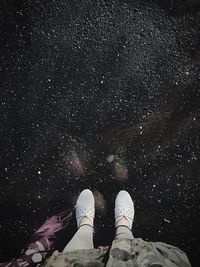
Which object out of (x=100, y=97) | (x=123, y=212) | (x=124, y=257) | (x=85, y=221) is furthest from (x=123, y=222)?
(x=100, y=97)

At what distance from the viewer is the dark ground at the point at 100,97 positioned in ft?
8.73

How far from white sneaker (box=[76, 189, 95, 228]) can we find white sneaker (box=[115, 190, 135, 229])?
0.22 metres

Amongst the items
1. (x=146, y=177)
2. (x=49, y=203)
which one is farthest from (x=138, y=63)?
(x=49, y=203)

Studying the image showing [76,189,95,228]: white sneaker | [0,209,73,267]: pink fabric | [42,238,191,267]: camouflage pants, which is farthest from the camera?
[76,189,95,228]: white sneaker

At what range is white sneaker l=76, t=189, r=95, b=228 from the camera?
262cm

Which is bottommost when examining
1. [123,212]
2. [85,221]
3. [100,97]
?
[85,221]

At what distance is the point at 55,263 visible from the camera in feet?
6.67

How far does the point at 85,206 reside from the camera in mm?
2602

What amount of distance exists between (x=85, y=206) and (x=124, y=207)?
0.34 meters

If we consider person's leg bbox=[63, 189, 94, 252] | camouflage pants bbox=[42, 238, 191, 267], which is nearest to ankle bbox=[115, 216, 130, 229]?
person's leg bbox=[63, 189, 94, 252]

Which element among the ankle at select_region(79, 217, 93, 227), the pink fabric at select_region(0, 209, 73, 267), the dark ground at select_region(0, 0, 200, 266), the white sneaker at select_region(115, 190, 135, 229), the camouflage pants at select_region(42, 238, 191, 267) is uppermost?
the dark ground at select_region(0, 0, 200, 266)

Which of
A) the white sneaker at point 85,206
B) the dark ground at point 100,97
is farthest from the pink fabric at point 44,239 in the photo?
the dark ground at point 100,97

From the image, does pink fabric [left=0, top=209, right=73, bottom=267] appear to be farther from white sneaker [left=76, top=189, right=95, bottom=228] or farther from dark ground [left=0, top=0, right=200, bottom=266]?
dark ground [left=0, top=0, right=200, bottom=266]

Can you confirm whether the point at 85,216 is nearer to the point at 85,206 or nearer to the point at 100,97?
the point at 85,206
